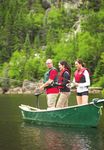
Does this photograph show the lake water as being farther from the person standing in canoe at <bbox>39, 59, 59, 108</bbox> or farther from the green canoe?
the person standing in canoe at <bbox>39, 59, 59, 108</bbox>

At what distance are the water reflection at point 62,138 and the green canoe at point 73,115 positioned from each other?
0.65 metres

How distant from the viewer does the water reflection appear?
14.8m

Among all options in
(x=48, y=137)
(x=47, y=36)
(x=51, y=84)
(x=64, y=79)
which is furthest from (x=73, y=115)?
(x=47, y=36)

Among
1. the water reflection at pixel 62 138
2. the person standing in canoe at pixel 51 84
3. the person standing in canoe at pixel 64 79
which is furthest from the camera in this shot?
the person standing in canoe at pixel 51 84

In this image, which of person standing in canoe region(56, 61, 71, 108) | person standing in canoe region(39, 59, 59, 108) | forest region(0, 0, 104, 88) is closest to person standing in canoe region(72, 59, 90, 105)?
person standing in canoe region(56, 61, 71, 108)

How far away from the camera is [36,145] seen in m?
15.2

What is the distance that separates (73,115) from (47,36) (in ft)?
261

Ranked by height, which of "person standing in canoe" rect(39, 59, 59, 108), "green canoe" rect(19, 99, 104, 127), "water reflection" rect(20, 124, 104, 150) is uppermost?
"person standing in canoe" rect(39, 59, 59, 108)

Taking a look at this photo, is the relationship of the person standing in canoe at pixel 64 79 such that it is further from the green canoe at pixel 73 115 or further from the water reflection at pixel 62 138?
the water reflection at pixel 62 138

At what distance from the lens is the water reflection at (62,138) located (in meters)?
14.8

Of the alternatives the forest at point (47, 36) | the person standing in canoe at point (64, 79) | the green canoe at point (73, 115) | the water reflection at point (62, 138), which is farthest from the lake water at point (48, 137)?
the forest at point (47, 36)

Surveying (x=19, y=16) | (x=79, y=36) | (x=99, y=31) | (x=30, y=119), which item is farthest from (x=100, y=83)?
(x=19, y=16)

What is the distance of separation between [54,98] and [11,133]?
3815 mm

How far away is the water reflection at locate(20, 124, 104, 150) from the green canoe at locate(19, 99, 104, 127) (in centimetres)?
65
